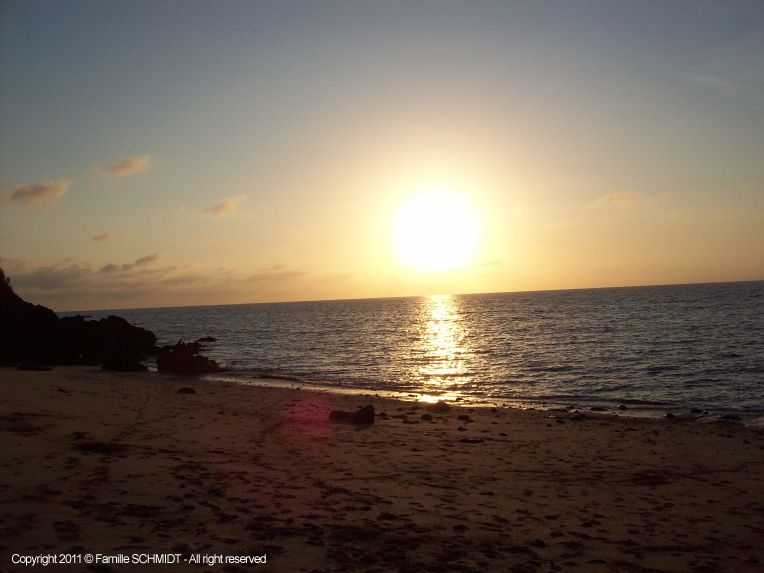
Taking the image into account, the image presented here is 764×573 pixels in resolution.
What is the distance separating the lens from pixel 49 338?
42656 millimetres

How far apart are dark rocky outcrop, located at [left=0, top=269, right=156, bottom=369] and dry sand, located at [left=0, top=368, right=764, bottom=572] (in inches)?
983

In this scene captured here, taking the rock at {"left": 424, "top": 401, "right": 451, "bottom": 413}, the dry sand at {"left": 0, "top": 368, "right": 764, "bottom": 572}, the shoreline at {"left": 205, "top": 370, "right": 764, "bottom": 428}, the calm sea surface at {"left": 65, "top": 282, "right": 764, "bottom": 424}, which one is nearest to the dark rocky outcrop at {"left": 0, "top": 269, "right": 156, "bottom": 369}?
the calm sea surface at {"left": 65, "top": 282, "right": 764, "bottom": 424}

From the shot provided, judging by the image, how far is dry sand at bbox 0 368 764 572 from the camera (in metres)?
7.74

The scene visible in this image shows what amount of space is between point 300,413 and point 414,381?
16591 millimetres

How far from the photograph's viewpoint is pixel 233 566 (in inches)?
274

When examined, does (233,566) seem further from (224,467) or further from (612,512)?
(612,512)

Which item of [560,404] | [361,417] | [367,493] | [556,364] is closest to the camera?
[367,493]

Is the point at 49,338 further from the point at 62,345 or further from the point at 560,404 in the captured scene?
the point at 560,404

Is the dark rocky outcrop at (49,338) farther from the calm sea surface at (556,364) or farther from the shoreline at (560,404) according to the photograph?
the shoreline at (560,404)

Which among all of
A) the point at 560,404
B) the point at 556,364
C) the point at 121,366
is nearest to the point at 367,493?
the point at 560,404

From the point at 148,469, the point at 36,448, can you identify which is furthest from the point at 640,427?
the point at 36,448

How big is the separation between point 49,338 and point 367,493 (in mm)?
41502

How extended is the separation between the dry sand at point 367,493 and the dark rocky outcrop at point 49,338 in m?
25.0

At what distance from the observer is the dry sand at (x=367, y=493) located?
7.74m
